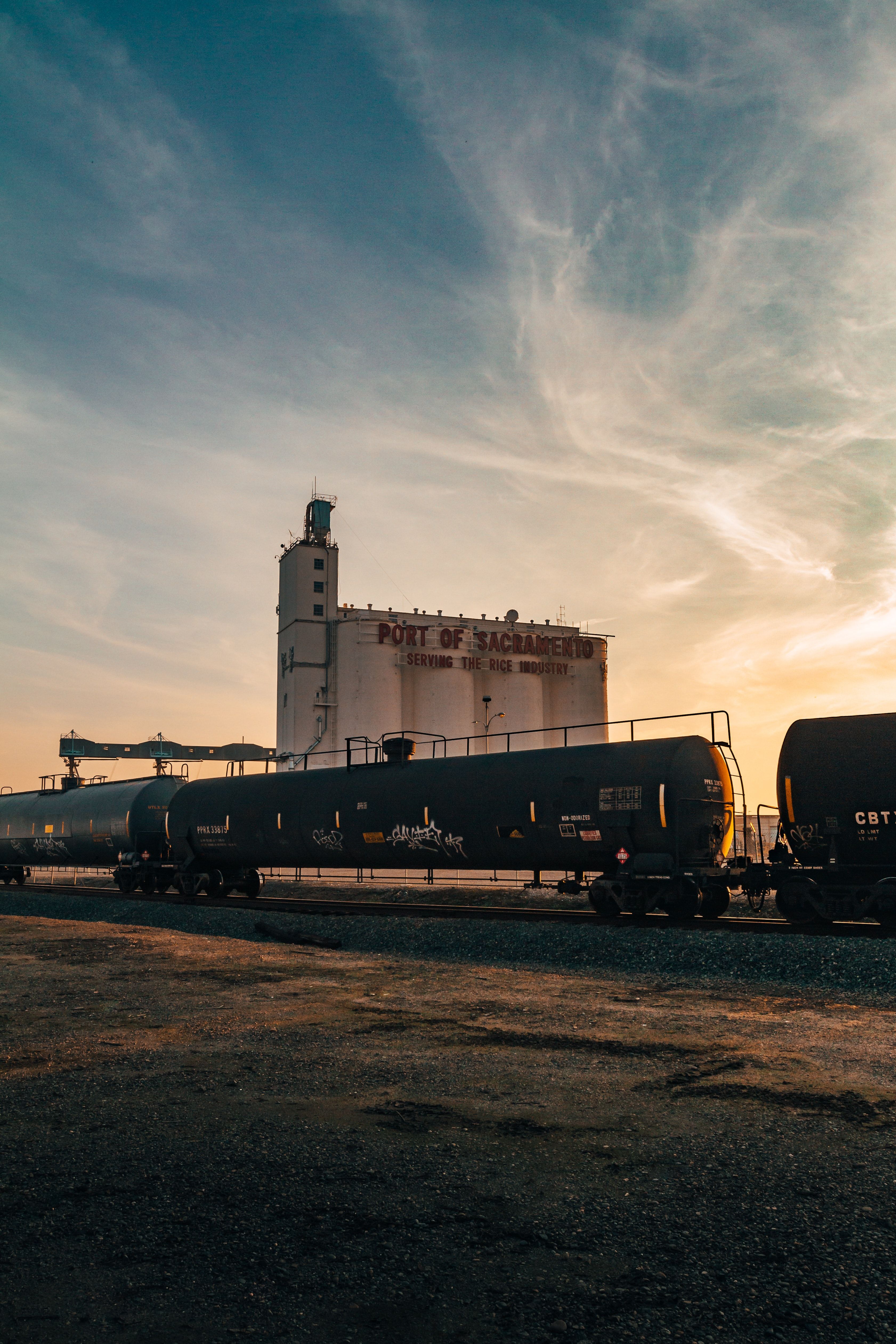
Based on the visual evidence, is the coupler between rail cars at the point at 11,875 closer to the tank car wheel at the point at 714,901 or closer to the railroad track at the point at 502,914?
the railroad track at the point at 502,914

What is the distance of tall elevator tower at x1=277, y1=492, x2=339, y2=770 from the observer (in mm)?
55875

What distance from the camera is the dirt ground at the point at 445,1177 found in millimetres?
3420

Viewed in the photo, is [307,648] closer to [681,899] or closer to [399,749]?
[399,749]

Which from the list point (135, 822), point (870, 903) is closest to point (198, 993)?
point (870, 903)

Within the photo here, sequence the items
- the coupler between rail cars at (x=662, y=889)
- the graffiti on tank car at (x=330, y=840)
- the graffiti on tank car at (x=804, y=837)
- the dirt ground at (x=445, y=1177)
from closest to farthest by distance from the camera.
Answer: the dirt ground at (x=445, y=1177) < the graffiti on tank car at (x=804, y=837) < the coupler between rail cars at (x=662, y=889) < the graffiti on tank car at (x=330, y=840)

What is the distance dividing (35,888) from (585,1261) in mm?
34215

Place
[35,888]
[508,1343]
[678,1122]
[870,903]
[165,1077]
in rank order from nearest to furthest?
[508,1343] < [678,1122] < [165,1077] < [870,903] < [35,888]

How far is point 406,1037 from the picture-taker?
26.5 feet

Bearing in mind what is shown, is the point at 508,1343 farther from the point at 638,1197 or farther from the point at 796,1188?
the point at 796,1188

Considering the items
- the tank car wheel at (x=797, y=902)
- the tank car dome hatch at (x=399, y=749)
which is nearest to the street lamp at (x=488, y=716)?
the tank car dome hatch at (x=399, y=749)

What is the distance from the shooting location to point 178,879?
2595cm

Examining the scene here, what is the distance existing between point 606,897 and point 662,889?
1.21 metres

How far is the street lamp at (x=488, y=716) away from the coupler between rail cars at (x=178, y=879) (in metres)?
32.6

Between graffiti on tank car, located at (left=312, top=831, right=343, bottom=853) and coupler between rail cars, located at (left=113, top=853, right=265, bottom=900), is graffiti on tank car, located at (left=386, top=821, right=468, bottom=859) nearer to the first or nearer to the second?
graffiti on tank car, located at (left=312, top=831, right=343, bottom=853)
